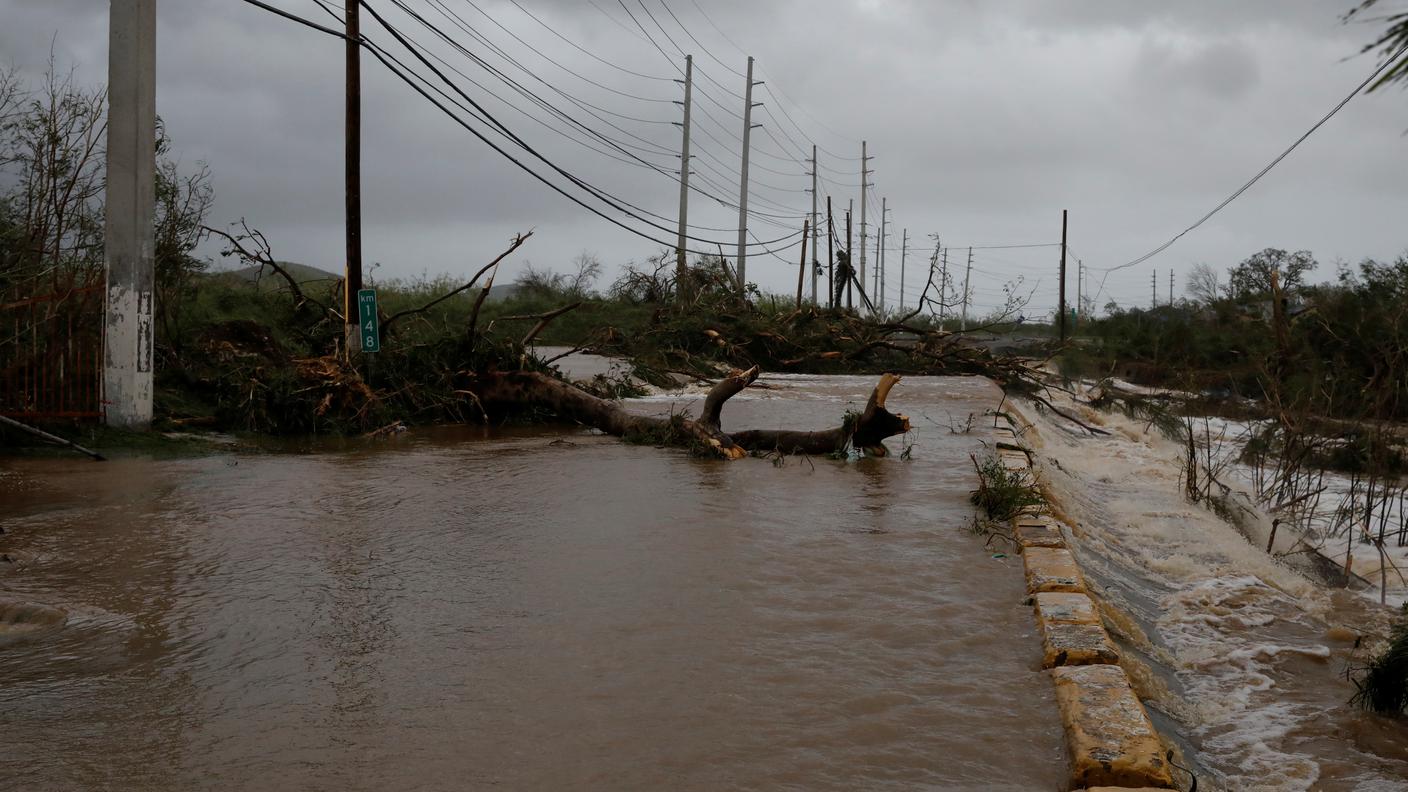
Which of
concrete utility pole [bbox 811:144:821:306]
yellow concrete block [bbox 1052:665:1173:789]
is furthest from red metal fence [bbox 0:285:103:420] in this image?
concrete utility pole [bbox 811:144:821:306]

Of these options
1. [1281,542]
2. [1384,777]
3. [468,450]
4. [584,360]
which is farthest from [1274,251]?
[1384,777]

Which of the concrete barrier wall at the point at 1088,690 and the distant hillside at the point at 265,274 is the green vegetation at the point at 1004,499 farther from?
the distant hillside at the point at 265,274

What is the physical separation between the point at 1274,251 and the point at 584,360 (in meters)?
42.4

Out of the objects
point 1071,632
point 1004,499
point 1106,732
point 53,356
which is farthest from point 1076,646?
point 53,356

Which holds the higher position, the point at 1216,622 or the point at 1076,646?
the point at 1076,646

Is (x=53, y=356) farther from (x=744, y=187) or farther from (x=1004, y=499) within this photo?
(x=744, y=187)

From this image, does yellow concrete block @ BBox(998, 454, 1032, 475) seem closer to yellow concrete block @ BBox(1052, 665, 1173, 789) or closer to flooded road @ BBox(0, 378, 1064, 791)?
flooded road @ BBox(0, 378, 1064, 791)

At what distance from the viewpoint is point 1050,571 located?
5.30 metres

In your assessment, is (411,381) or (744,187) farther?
(744,187)

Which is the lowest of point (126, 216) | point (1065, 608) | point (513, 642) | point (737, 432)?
point (513, 642)

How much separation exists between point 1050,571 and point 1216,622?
1462mm

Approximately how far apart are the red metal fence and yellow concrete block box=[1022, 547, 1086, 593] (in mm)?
9023

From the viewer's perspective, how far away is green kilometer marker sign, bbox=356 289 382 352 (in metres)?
12.3

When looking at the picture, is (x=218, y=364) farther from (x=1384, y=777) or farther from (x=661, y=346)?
(x=1384, y=777)
